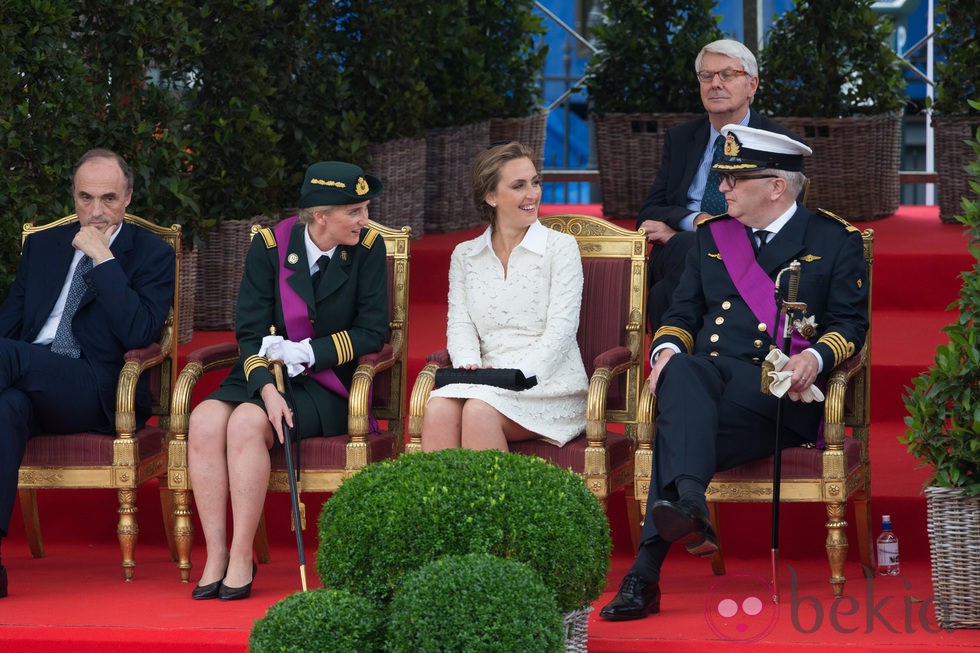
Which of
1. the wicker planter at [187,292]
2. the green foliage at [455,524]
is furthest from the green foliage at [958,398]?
the wicker planter at [187,292]

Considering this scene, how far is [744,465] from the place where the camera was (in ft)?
14.8

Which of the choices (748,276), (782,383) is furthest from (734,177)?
(782,383)

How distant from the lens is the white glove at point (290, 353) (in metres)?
4.79

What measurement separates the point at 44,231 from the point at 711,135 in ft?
7.33

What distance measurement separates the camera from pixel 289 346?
4801 mm

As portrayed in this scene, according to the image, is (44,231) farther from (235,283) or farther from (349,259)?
(235,283)

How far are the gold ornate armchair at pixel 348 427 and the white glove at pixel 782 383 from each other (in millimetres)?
1160

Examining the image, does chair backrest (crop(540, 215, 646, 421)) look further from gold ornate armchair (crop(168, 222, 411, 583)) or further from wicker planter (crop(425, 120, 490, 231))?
wicker planter (crop(425, 120, 490, 231))

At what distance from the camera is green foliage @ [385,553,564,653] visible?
3.41 meters

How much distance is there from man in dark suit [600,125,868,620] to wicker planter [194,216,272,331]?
Answer: 243cm

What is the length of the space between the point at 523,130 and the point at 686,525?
4233mm

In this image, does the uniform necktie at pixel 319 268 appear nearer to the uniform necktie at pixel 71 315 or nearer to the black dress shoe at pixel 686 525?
the uniform necktie at pixel 71 315

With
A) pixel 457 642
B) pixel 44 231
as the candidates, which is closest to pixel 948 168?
pixel 44 231

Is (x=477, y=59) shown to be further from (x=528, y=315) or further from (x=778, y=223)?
(x=778, y=223)
